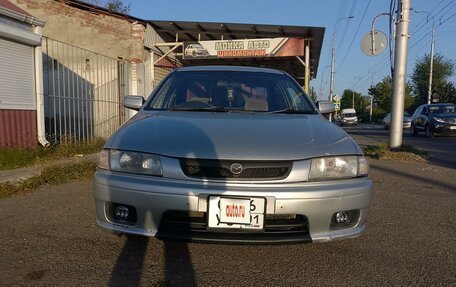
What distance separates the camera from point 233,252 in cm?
326

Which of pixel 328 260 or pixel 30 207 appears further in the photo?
pixel 30 207

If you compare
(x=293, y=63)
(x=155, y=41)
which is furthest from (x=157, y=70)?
(x=293, y=63)

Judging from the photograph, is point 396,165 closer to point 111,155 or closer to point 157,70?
point 111,155

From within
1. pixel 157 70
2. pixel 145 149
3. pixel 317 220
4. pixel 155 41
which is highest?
pixel 155 41

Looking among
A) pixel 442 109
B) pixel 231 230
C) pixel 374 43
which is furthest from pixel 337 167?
pixel 442 109

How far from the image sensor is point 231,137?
294cm

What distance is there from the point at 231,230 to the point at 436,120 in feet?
57.2

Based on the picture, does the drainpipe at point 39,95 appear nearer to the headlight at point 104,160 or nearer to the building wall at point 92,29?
the building wall at point 92,29

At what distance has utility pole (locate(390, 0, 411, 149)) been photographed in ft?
31.1

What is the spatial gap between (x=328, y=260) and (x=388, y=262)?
0.46 m

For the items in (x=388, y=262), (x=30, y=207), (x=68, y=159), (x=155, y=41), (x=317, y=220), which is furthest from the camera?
(x=155, y=41)

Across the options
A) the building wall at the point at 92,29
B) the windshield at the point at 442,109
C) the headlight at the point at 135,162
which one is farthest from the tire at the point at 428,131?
the headlight at the point at 135,162

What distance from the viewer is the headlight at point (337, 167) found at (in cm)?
286

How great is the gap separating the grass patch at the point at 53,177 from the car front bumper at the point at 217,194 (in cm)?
324
